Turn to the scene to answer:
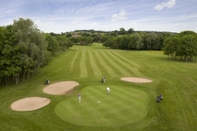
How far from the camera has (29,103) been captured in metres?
25.2

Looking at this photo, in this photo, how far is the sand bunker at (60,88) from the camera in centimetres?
2948

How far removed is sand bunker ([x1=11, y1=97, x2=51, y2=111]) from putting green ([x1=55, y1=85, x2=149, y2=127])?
10.1ft

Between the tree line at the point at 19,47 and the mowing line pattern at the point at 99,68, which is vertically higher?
the tree line at the point at 19,47

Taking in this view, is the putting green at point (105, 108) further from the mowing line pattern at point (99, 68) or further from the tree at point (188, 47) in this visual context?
the tree at point (188, 47)

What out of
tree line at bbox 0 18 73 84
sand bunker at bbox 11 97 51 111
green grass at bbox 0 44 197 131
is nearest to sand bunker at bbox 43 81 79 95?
green grass at bbox 0 44 197 131

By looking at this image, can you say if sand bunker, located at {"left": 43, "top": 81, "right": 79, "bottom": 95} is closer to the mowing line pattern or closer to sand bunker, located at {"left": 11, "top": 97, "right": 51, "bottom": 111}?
sand bunker, located at {"left": 11, "top": 97, "right": 51, "bottom": 111}

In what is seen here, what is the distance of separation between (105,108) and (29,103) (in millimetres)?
12057

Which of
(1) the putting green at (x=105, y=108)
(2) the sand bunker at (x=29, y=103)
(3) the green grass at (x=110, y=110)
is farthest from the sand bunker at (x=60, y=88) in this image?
(1) the putting green at (x=105, y=108)

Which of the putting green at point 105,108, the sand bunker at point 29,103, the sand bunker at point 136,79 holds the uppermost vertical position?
the sand bunker at point 136,79

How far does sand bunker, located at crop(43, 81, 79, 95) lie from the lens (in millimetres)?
29481

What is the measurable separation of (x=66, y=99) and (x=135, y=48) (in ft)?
312

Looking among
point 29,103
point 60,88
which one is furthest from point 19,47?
point 29,103

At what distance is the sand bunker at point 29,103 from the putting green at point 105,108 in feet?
10.1

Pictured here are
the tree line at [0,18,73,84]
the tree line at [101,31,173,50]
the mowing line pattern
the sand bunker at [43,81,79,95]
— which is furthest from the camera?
the tree line at [101,31,173,50]
